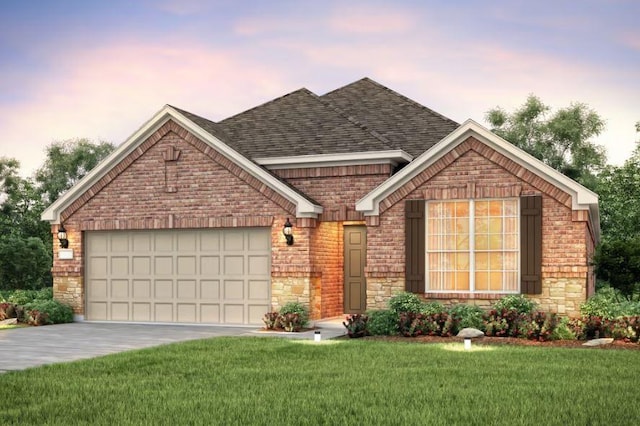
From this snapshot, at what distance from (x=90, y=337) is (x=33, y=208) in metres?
24.0

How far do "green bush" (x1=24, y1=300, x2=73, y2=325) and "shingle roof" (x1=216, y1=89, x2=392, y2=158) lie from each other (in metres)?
6.52

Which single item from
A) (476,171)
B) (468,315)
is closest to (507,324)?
(468,315)

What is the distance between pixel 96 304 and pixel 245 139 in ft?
20.6

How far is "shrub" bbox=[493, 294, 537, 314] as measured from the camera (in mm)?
17250

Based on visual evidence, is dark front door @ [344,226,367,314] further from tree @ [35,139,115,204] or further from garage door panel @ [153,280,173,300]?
tree @ [35,139,115,204]

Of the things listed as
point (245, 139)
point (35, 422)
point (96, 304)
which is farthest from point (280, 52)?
point (35, 422)

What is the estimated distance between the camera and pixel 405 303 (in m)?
18.0

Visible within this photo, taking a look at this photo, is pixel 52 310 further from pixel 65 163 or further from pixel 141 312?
pixel 65 163

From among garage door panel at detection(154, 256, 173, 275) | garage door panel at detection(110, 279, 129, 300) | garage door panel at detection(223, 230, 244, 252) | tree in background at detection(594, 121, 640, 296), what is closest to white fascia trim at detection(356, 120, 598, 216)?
garage door panel at detection(223, 230, 244, 252)

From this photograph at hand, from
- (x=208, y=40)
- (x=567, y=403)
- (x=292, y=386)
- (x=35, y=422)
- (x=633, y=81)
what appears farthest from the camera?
(x=633, y=81)

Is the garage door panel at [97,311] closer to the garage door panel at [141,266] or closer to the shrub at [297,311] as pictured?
the garage door panel at [141,266]

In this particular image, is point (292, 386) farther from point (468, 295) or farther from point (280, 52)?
point (280, 52)

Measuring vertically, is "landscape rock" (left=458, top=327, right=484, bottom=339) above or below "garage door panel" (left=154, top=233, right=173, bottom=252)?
below

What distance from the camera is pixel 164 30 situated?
23484 millimetres
